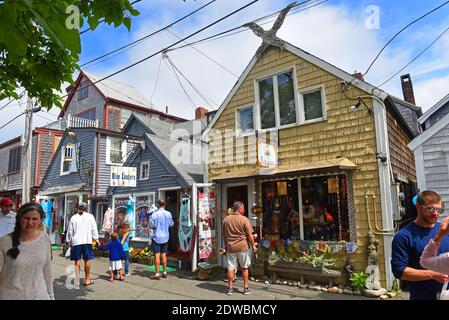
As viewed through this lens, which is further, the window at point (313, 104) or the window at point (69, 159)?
the window at point (69, 159)

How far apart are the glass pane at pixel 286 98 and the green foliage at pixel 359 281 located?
13.3 ft

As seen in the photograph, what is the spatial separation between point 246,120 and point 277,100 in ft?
A: 3.85

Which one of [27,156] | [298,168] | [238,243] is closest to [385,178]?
[298,168]

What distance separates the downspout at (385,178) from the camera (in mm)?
7086

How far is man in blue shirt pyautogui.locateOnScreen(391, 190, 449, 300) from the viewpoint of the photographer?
2682 mm

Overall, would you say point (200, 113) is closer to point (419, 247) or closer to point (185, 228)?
point (185, 228)

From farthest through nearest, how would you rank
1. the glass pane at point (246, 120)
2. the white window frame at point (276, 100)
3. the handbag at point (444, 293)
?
the glass pane at point (246, 120) → the white window frame at point (276, 100) → the handbag at point (444, 293)

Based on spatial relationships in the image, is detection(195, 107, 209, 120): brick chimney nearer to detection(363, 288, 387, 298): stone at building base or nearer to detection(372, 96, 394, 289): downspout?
detection(372, 96, 394, 289): downspout

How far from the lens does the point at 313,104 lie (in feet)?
28.7

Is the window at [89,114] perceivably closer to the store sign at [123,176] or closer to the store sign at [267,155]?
the store sign at [123,176]

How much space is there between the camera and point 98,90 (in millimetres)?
24875

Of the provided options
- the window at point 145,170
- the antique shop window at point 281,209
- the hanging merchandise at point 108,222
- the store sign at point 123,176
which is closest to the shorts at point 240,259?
the antique shop window at point 281,209
